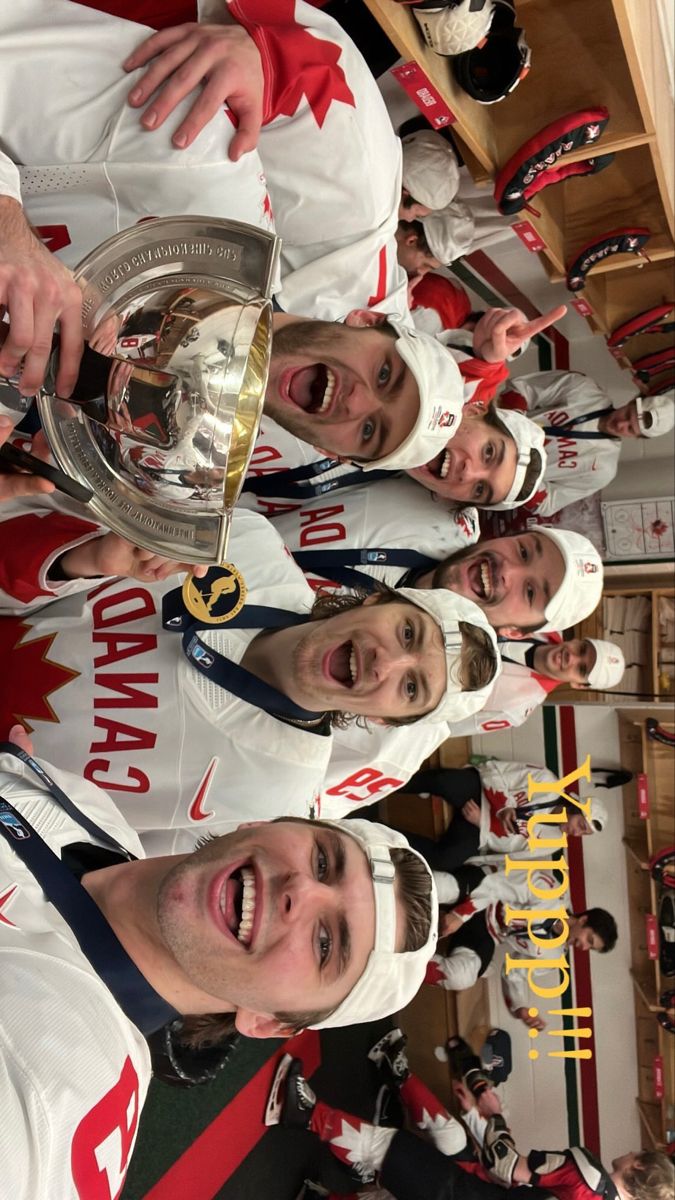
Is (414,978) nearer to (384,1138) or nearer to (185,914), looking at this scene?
(185,914)

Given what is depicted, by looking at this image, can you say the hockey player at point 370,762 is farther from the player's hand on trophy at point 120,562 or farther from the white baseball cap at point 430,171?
the white baseball cap at point 430,171

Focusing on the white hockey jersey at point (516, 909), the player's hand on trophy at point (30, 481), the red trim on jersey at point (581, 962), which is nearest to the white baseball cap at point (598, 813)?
the red trim on jersey at point (581, 962)

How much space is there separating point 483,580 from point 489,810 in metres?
2.90

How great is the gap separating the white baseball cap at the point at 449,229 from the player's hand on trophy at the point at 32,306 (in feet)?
8.11

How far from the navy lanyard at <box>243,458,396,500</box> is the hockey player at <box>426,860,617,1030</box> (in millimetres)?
3311

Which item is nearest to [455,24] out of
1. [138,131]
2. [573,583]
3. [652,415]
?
[138,131]

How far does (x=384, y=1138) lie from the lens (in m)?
4.43

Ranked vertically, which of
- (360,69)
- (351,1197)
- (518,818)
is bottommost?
(351,1197)

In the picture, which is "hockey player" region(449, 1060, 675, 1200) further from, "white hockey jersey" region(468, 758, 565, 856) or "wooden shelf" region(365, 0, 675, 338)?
"wooden shelf" region(365, 0, 675, 338)

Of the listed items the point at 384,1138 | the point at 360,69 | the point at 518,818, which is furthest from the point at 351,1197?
the point at 360,69

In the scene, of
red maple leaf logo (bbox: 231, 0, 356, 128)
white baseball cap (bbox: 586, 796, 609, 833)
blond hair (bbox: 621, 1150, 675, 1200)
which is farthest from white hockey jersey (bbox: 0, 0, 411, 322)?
blond hair (bbox: 621, 1150, 675, 1200)

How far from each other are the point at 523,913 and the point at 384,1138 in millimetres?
1756

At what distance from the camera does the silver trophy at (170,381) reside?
3.41 ft

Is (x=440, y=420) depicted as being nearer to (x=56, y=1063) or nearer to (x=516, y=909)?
(x=56, y=1063)
